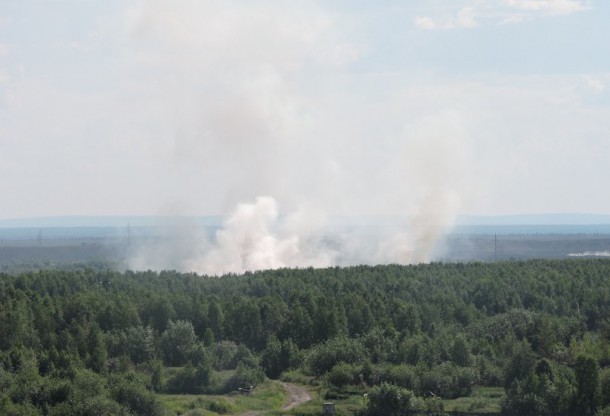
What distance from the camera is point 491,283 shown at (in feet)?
285

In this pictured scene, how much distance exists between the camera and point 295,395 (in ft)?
202

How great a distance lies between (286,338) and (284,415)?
18850 mm

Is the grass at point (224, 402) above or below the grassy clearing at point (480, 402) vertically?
above

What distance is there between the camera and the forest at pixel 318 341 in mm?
56219

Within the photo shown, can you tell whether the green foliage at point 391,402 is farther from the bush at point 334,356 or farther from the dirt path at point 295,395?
the bush at point 334,356

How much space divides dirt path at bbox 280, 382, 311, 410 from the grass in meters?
0.45

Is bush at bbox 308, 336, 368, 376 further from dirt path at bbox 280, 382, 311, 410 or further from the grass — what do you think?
the grass

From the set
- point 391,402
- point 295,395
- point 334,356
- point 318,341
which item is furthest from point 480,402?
point 318,341

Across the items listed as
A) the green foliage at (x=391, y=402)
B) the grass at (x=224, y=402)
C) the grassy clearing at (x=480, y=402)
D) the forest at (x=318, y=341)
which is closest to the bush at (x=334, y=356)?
the forest at (x=318, y=341)

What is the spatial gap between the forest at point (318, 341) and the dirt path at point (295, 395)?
3.87ft

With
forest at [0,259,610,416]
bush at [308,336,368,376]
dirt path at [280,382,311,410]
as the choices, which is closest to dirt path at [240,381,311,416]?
dirt path at [280,382,311,410]

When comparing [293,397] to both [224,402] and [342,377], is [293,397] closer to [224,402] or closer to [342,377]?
[342,377]

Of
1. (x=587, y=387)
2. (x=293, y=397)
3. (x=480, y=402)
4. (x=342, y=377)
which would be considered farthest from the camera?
(x=342, y=377)

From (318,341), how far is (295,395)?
12.9m
